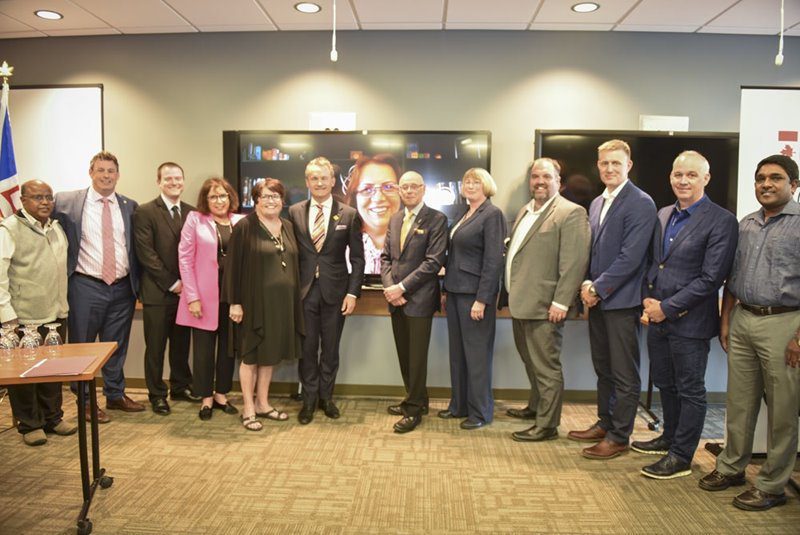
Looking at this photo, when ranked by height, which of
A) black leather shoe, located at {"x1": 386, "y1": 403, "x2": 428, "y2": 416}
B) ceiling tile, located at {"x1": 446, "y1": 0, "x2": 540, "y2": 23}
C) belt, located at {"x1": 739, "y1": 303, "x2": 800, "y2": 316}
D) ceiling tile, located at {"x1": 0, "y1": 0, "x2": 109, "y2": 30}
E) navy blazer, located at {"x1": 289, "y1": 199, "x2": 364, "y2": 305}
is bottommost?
black leather shoe, located at {"x1": 386, "y1": 403, "x2": 428, "y2": 416}

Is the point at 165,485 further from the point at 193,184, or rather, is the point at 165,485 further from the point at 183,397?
the point at 193,184

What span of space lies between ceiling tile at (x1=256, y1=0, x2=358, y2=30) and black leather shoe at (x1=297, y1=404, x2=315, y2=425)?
2.69m

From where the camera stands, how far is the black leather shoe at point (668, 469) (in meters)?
2.81

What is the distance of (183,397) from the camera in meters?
3.98

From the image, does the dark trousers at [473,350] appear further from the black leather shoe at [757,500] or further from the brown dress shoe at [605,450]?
the black leather shoe at [757,500]

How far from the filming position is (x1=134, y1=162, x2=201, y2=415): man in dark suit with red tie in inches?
143

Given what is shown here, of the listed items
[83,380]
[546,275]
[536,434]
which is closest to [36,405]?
[83,380]

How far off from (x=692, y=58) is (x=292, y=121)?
122 inches

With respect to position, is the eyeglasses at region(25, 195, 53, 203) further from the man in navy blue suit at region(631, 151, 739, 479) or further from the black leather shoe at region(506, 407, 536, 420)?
the man in navy blue suit at region(631, 151, 739, 479)

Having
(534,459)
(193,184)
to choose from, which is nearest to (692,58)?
(534,459)

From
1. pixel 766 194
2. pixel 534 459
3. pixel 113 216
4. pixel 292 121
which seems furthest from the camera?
pixel 292 121

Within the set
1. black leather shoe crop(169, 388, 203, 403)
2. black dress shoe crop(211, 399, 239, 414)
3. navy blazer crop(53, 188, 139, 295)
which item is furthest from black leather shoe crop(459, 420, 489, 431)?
navy blazer crop(53, 188, 139, 295)

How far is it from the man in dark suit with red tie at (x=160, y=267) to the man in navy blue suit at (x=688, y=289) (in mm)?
2974

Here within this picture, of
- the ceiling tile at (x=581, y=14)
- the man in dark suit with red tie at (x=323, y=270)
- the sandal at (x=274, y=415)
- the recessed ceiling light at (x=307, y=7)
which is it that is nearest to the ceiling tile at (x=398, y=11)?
the recessed ceiling light at (x=307, y=7)
